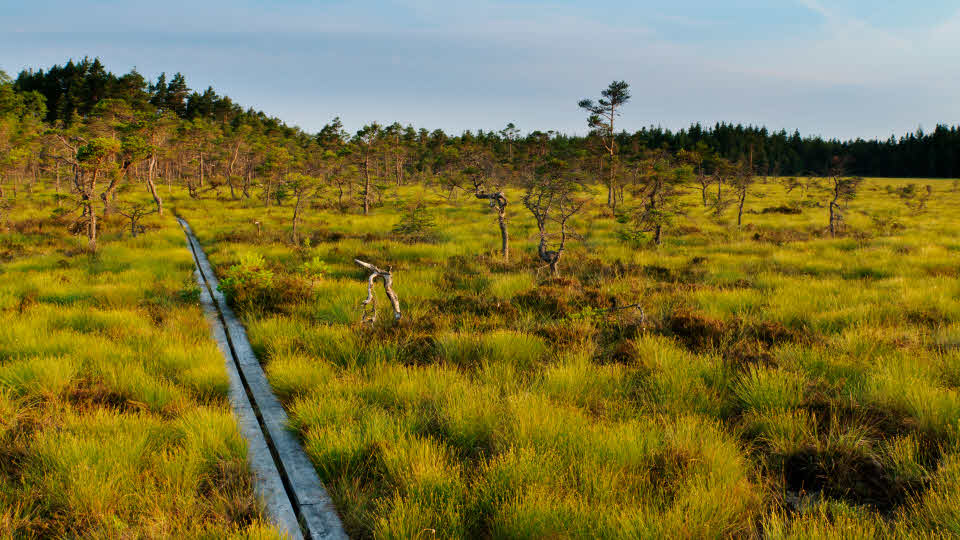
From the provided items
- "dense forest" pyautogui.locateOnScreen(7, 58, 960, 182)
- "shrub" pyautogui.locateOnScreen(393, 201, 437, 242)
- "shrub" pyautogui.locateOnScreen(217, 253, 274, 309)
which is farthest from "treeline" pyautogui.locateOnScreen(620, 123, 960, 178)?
"shrub" pyautogui.locateOnScreen(217, 253, 274, 309)

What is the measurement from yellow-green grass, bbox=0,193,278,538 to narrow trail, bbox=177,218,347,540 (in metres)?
0.12

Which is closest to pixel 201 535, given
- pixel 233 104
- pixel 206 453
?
pixel 206 453

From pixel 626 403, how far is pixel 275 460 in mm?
2802

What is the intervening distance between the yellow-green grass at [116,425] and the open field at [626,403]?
2.10 feet

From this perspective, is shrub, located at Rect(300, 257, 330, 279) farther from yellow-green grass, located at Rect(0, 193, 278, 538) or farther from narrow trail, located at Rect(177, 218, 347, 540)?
narrow trail, located at Rect(177, 218, 347, 540)

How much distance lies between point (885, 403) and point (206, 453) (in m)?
5.22

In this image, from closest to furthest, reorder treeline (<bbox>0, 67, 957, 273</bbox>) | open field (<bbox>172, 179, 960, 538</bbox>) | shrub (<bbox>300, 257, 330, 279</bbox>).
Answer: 1. open field (<bbox>172, 179, 960, 538</bbox>)
2. shrub (<bbox>300, 257, 330, 279</bbox>)
3. treeline (<bbox>0, 67, 957, 273</bbox>)

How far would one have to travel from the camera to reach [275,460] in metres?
3.37

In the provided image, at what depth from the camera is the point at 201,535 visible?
2459 mm

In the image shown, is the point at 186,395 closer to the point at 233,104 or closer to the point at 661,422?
the point at 661,422

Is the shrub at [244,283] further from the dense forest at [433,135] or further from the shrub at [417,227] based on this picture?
the dense forest at [433,135]

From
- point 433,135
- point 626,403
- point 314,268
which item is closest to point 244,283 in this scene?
point 314,268

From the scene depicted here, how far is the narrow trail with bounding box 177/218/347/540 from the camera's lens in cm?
270

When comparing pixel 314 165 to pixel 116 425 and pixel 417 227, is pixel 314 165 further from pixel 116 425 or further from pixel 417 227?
pixel 116 425
